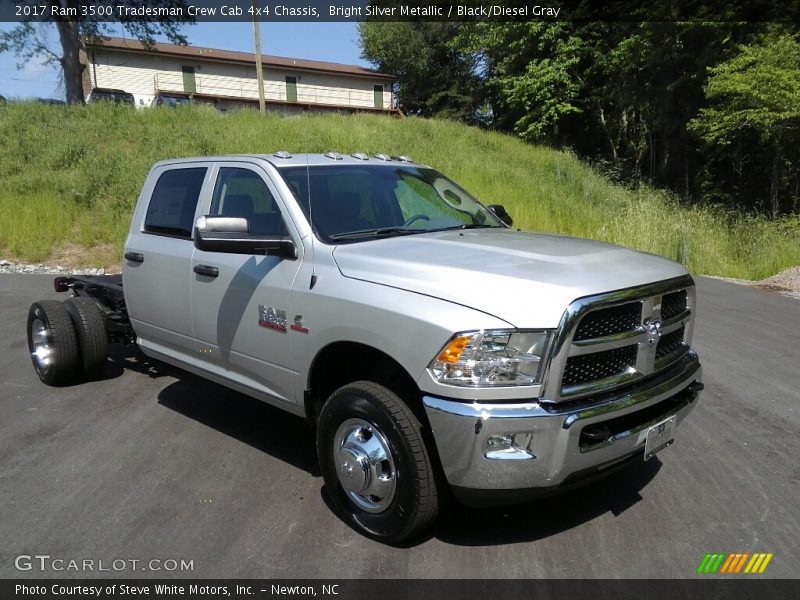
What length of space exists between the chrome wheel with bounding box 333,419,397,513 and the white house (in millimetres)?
35533

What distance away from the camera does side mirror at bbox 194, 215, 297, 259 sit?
3479mm

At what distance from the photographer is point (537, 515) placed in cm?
355

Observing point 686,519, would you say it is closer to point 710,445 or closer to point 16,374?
point 710,445

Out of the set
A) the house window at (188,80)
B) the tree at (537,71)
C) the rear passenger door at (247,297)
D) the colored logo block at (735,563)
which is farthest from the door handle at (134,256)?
the house window at (188,80)

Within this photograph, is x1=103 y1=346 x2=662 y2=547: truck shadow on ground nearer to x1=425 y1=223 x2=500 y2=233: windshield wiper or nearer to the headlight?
the headlight

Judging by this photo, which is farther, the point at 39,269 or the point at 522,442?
the point at 39,269

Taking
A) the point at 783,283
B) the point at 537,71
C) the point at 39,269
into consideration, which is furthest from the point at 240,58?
the point at 783,283

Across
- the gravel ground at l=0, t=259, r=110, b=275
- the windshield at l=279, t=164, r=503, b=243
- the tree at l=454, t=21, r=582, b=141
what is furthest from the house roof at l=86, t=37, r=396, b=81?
the windshield at l=279, t=164, r=503, b=243

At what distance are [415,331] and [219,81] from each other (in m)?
39.9

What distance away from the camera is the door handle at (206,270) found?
13.7 ft

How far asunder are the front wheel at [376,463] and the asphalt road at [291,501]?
15 centimetres

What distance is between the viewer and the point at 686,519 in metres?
3.44

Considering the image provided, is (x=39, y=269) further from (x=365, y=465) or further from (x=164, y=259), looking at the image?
(x=365, y=465)

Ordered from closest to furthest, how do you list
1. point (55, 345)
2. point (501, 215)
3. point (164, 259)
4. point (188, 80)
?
point (164, 259) < point (501, 215) < point (55, 345) < point (188, 80)
